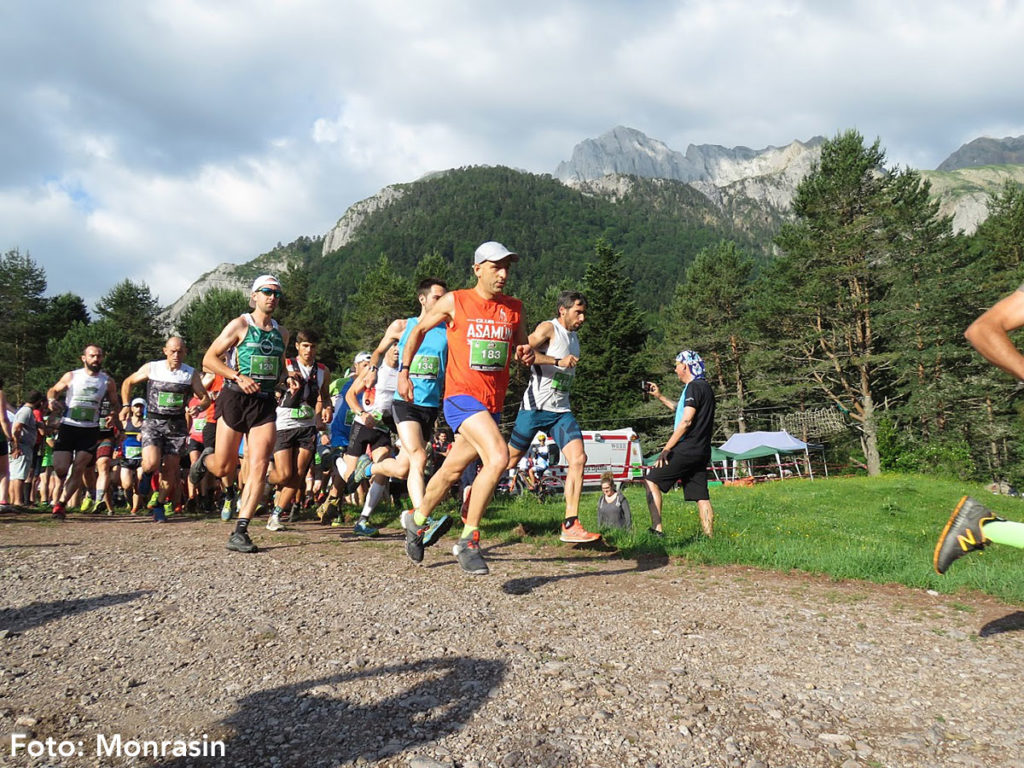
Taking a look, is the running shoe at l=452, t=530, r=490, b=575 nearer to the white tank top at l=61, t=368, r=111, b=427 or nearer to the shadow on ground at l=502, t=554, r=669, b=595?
the shadow on ground at l=502, t=554, r=669, b=595

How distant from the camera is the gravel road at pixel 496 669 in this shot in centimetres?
217

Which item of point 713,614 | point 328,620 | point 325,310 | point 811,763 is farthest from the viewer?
point 325,310

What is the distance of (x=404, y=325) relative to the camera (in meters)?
6.99

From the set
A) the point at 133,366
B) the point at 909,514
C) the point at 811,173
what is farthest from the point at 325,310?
the point at 909,514

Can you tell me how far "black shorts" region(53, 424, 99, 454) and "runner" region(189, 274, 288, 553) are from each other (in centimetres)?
391

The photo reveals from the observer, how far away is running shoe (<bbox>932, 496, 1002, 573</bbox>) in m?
3.34

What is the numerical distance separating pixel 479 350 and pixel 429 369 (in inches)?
66.1

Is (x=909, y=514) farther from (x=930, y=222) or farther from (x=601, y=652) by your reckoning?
(x=930, y=222)

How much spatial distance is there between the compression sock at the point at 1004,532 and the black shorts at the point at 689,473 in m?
3.45

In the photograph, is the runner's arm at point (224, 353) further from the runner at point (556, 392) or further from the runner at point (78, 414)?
the runner at point (78, 414)

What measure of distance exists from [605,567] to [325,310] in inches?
2848

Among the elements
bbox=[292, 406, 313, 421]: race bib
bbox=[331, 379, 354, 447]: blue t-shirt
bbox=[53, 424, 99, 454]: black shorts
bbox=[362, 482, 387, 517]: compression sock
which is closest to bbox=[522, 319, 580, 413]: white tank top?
bbox=[362, 482, 387, 517]: compression sock

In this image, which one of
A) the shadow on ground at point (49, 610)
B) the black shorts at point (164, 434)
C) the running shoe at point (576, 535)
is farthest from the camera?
the black shorts at point (164, 434)

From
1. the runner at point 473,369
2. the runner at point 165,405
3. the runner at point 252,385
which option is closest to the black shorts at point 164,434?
the runner at point 165,405
